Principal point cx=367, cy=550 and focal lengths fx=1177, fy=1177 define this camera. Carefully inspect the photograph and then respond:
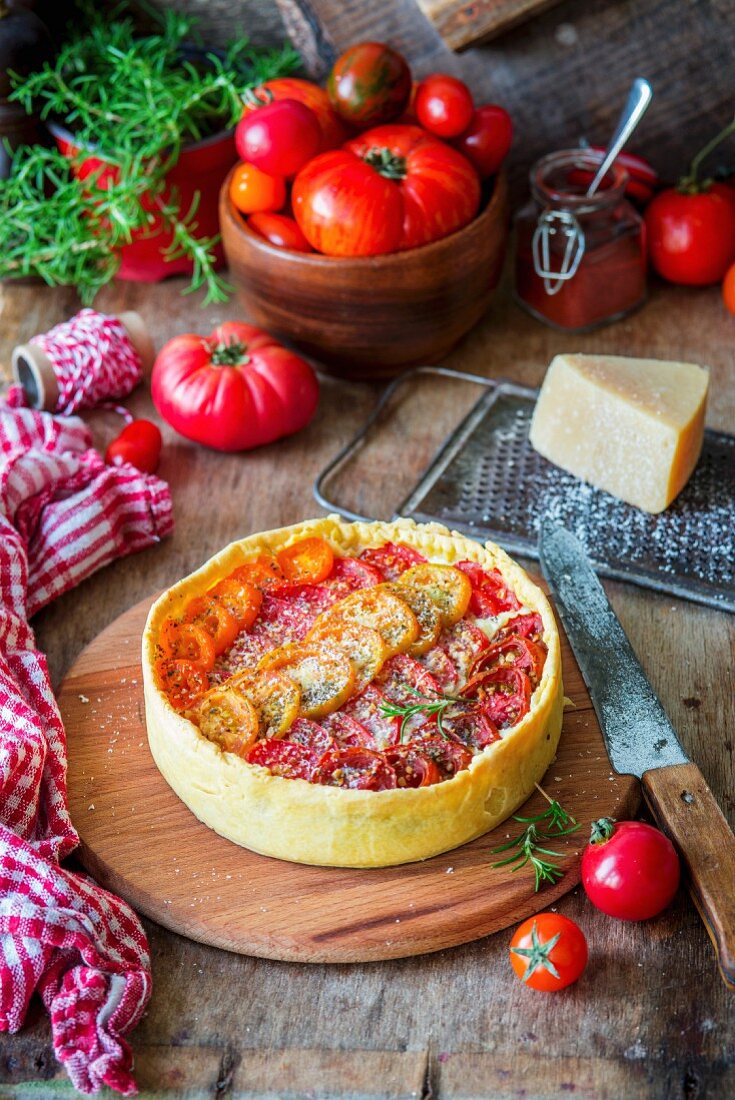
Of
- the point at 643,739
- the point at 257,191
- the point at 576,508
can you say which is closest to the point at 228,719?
the point at 643,739

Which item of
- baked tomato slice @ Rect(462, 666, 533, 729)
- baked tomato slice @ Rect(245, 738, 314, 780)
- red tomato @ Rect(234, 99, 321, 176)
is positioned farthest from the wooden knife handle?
red tomato @ Rect(234, 99, 321, 176)

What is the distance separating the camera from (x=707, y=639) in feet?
7.89

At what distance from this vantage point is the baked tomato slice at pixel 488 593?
2197mm

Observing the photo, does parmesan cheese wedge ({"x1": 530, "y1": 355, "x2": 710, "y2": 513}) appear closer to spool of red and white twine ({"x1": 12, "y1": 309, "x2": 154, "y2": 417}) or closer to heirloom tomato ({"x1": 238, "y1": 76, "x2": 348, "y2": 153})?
heirloom tomato ({"x1": 238, "y1": 76, "x2": 348, "y2": 153})

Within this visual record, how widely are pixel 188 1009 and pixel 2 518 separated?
114cm

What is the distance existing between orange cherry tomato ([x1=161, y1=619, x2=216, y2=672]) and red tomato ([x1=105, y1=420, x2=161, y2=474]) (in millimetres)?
814

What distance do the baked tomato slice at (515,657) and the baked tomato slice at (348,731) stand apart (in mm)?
226

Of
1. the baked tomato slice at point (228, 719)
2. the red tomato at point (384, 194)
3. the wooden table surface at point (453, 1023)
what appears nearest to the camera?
the wooden table surface at point (453, 1023)

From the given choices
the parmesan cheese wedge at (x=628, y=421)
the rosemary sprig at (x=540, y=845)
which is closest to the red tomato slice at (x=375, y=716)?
the rosemary sprig at (x=540, y=845)

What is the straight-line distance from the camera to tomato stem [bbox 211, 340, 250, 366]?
9.48ft

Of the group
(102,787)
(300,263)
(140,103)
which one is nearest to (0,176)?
(140,103)

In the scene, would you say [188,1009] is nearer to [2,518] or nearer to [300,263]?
[2,518]

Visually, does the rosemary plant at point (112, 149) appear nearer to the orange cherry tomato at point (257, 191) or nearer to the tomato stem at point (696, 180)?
the orange cherry tomato at point (257, 191)

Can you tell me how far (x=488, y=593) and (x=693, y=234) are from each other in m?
1.63
